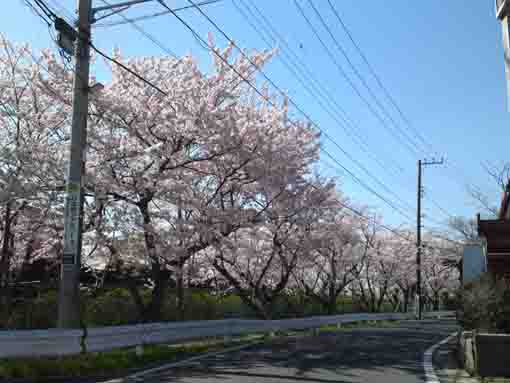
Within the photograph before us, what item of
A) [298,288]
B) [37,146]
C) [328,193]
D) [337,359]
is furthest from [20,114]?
[298,288]

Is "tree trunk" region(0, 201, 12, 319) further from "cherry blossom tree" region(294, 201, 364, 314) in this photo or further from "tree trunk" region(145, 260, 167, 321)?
"cherry blossom tree" region(294, 201, 364, 314)

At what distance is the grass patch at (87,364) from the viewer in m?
8.84

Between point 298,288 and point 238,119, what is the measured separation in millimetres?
21419

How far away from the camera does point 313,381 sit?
8.86m

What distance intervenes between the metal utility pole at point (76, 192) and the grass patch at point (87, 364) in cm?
99

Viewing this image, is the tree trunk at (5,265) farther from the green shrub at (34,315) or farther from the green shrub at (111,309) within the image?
the green shrub at (111,309)

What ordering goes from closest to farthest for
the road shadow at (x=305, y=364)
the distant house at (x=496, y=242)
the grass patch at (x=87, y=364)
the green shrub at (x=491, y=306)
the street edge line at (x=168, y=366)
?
the grass patch at (x=87, y=364) → the street edge line at (x=168, y=366) → the road shadow at (x=305, y=364) → the green shrub at (x=491, y=306) → the distant house at (x=496, y=242)

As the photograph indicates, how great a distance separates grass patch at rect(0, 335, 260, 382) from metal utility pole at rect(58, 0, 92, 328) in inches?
39.0

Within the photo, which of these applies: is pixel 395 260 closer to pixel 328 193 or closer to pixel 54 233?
pixel 328 193

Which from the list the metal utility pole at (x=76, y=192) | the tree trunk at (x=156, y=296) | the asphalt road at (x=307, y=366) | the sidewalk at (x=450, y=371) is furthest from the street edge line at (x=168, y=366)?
the sidewalk at (x=450, y=371)

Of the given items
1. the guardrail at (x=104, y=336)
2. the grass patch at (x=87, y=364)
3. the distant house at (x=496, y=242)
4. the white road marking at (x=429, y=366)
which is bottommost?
the white road marking at (x=429, y=366)

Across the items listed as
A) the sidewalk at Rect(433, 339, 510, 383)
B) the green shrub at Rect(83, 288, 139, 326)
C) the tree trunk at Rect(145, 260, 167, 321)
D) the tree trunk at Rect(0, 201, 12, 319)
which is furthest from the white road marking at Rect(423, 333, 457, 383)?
the tree trunk at Rect(0, 201, 12, 319)

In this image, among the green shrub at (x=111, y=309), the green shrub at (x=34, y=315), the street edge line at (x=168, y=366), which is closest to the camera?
the street edge line at (x=168, y=366)

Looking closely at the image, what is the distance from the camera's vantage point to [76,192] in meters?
10.9
